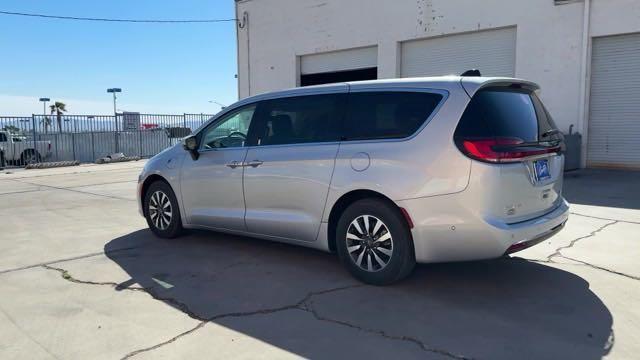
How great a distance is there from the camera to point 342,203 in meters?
4.83

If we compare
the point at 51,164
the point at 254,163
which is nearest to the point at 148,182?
the point at 254,163

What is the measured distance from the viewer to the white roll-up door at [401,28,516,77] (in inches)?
584

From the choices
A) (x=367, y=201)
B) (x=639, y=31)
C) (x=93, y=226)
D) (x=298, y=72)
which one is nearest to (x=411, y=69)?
(x=298, y=72)

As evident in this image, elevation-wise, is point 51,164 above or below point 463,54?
below

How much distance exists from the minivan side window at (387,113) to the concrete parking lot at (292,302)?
53.3 inches

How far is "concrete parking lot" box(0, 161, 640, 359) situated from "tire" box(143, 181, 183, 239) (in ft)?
0.61

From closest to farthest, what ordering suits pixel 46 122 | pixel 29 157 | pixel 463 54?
pixel 463 54 → pixel 29 157 → pixel 46 122

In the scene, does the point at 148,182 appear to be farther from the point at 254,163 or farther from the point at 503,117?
the point at 503,117

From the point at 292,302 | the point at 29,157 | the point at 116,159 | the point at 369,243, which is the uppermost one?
the point at 29,157

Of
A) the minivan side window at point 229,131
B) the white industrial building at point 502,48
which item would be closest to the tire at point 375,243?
the minivan side window at point 229,131

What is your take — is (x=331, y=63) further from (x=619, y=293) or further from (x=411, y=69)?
(x=619, y=293)

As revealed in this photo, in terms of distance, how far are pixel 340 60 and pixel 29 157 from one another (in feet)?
41.2

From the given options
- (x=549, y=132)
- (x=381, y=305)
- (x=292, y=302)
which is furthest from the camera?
(x=549, y=132)

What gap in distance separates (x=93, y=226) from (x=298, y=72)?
13464mm
